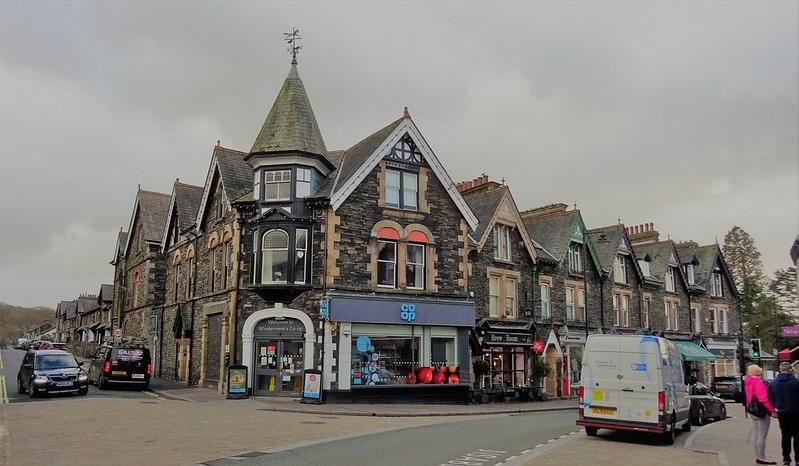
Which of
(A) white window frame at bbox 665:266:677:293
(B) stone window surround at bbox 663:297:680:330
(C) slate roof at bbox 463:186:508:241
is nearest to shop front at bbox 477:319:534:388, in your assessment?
(C) slate roof at bbox 463:186:508:241

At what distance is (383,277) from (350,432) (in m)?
11.1

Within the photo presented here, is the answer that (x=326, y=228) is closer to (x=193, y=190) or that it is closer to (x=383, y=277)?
(x=383, y=277)

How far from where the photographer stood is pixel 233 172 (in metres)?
29.4

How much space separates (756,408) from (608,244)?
96.4ft

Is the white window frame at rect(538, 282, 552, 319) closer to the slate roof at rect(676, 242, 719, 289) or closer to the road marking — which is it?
the slate roof at rect(676, 242, 719, 289)

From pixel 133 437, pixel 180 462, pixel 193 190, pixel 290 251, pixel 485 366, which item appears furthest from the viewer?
pixel 193 190

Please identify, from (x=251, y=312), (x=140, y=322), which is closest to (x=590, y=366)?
(x=251, y=312)

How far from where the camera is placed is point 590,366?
15.8m

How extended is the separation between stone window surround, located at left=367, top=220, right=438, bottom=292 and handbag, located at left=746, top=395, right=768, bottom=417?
51.4ft

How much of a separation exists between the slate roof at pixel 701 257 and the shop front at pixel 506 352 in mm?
20354

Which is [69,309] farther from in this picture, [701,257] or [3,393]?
[701,257]

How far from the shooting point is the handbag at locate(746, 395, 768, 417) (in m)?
12.0

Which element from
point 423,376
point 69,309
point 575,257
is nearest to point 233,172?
point 423,376

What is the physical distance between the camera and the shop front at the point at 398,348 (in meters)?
24.8
